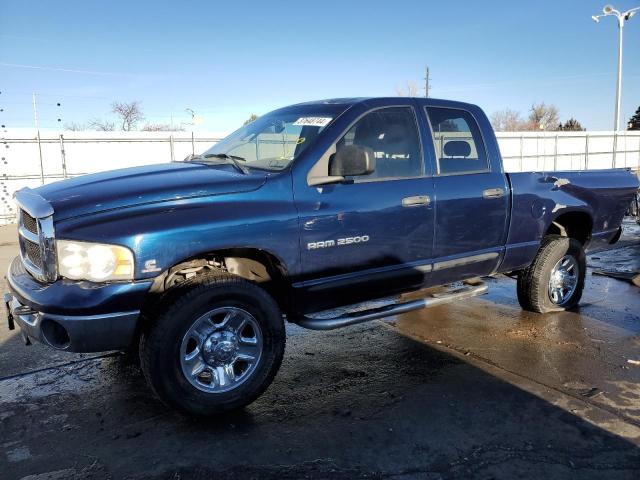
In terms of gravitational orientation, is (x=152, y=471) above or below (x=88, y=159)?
below

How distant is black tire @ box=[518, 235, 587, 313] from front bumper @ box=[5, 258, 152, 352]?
3.78 metres

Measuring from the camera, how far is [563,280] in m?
5.48

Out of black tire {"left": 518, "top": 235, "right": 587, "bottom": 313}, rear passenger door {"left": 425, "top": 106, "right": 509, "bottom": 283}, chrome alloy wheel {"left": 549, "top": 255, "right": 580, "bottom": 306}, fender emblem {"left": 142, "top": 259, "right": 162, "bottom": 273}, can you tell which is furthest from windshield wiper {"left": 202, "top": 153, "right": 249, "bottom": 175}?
chrome alloy wheel {"left": 549, "top": 255, "right": 580, "bottom": 306}

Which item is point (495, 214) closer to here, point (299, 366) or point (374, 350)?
point (374, 350)

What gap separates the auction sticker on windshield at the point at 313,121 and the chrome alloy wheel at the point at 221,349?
1485 mm

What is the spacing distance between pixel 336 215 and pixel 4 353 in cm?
309

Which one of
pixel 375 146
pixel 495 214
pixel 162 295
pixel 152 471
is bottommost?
pixel 152 471

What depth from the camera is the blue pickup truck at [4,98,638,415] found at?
3.00 metres

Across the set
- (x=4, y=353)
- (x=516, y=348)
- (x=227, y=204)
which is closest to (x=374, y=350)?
(x=516, y=348)

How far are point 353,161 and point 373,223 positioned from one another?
496 millimetres

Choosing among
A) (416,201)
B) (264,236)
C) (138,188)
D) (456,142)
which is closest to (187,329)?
(264,236)

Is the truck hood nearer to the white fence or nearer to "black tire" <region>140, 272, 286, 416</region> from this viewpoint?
"black tire" <region>140, 272, 286, 416</region>

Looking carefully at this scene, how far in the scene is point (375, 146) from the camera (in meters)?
4.08

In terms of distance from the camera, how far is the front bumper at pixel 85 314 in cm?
293
